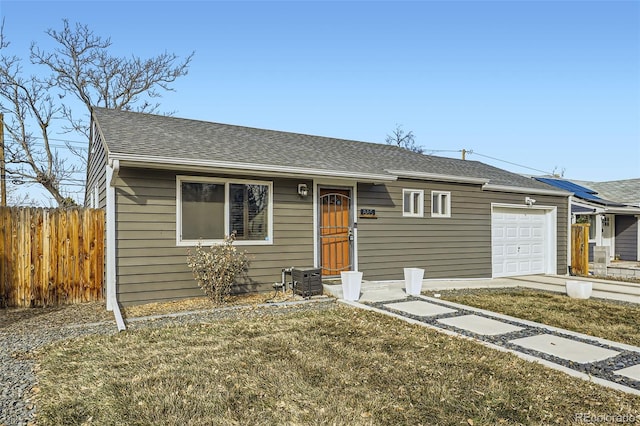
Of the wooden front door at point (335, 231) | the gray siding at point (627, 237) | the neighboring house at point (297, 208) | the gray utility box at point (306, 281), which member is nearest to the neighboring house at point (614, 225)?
the gray siding at point (627, 237)

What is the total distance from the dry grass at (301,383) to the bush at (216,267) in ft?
5.55

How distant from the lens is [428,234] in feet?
31.5

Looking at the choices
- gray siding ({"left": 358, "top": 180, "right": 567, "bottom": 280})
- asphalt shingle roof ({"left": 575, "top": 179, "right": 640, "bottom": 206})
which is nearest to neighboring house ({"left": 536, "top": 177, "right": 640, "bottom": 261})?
asphalt shingle roof ({"left": 575, "top": 179, "right": 640, "bottom": 206})

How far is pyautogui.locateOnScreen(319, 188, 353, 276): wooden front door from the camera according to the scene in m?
8.20

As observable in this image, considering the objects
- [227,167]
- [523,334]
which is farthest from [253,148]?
[523,334]

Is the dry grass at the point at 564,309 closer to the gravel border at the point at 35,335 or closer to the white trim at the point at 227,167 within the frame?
the gravel border at the point at 35,335

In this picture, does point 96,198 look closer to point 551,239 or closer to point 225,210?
point 225,210

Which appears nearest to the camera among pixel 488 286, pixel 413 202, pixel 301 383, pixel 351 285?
pixel 301 383

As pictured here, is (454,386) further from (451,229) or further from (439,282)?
(451,229)

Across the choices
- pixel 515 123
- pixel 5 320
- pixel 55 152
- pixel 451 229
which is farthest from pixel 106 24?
pixel 515 123

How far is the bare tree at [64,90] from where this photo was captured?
15.4m

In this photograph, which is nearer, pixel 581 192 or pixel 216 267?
pixel 216 267

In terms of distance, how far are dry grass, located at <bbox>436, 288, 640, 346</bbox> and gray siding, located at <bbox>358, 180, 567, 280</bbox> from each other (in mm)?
1499

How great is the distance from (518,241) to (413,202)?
422 centimetres
